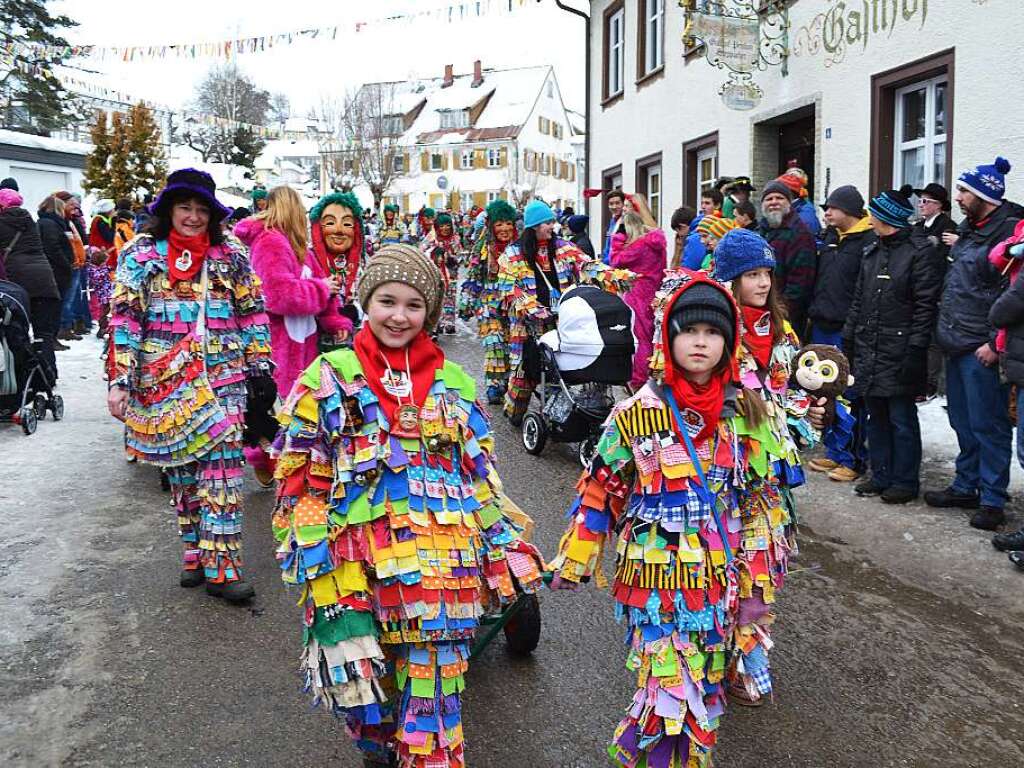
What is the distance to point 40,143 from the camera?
2622cm

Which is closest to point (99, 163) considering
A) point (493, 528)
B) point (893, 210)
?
point (893, 210)

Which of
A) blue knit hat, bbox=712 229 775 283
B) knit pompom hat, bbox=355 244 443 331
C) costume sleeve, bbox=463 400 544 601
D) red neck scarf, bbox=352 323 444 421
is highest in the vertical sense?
blue knit hat, bbox=712 229 775 283

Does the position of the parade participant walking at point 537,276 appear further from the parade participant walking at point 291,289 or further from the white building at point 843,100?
the white building at point 843,100

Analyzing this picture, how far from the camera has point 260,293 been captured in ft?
16.7

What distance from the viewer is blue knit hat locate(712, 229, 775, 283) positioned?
3.91 meters

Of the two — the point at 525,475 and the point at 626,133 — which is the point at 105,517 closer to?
the point at 525,475

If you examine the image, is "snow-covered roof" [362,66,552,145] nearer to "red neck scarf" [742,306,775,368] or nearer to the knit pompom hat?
"red neck scarf" [742,306,775,368]

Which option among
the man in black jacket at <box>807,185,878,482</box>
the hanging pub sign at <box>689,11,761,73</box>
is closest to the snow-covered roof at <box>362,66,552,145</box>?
the hanging pub sign at <box>689,11,761,73</box>

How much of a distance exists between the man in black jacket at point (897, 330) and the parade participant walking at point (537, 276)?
2.51m

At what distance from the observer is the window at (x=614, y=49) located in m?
18.5

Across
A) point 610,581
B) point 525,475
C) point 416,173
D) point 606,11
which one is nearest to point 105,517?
point 525,475

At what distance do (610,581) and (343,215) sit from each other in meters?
3.23

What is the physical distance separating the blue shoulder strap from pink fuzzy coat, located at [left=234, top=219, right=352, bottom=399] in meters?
3.26

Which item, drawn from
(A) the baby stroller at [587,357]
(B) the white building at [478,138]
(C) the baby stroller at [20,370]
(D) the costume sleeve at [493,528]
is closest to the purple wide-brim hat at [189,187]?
(D) the costume sleeve at [493,528]
